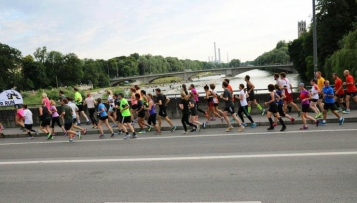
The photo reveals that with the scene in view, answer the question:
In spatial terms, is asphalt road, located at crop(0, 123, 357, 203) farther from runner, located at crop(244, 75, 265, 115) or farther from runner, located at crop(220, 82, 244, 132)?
runner, located at crop(244, 75, 265, 115)

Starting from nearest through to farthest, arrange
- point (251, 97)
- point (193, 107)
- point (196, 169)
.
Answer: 1. point (196, 169)
2. point (193, 107)
3. point (251, 97)

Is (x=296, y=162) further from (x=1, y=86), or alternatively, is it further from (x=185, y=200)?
(x=1, y=86)

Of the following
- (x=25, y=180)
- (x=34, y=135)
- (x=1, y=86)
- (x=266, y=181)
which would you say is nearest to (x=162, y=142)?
(x=25, y=180)

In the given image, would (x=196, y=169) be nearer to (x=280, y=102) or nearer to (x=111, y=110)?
(x=280, y=102)

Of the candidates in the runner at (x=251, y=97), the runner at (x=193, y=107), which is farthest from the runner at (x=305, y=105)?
the runner at (x=193, y=107)

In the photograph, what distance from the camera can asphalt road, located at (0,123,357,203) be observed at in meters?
5.98

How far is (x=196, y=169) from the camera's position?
762 centimetres

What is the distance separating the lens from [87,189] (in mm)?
6723

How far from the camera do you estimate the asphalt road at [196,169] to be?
598cm

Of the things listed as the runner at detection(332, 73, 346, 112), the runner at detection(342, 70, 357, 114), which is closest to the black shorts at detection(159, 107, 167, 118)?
the runner at detection(332, 73, 346, 112)

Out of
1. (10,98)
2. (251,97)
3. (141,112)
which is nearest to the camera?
(141,112)

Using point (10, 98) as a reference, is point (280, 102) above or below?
below

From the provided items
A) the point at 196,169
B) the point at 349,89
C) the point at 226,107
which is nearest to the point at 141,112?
the point at 226,107

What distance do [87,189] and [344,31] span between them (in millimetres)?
51296
